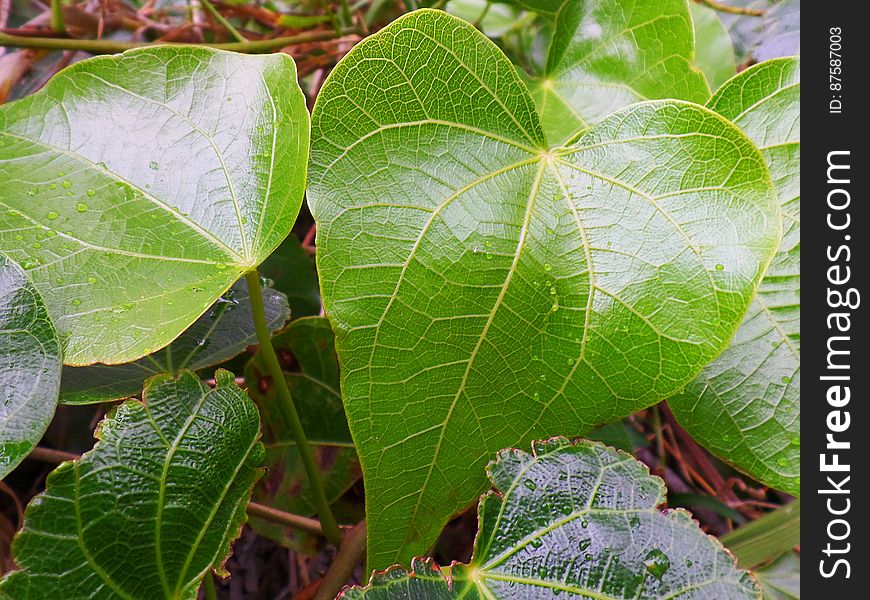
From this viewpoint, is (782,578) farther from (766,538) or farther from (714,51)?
(714,51)

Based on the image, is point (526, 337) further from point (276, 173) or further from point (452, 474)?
point (276, 173)

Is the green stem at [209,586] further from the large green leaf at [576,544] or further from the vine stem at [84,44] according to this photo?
the vine stem at [84,44]

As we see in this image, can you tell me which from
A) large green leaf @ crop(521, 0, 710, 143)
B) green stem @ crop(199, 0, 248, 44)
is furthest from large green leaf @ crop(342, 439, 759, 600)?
green stem @ crop(199, 0, 248, 44)

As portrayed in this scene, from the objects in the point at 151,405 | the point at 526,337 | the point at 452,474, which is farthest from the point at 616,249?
the point at 151,405

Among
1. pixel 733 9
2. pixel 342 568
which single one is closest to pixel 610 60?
pixel 733 9

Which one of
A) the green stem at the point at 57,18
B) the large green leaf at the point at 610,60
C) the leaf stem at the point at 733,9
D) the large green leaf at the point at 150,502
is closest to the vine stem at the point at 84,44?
the green stem at the point at 57,18

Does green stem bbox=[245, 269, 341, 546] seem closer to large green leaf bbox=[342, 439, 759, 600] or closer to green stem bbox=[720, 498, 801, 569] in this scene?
large green leaf bbox=[342, 439, 759, 600]
